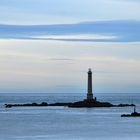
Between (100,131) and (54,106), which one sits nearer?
(100,131)

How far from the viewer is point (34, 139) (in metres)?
55.7

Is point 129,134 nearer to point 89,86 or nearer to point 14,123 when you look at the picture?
point 14,123

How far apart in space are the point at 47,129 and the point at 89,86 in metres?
41.7

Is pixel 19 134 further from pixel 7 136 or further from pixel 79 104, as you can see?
pixel 79 104

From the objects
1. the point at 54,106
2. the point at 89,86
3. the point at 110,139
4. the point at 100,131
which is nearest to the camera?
the point at 110,139

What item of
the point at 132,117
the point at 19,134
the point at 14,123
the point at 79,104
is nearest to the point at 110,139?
the point at 19,134

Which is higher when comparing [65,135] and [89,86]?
[89,86]

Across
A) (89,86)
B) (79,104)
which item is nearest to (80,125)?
(89,86)

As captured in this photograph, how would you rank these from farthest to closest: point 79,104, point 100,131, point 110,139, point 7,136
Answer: point 79,104
point 100,131
point 7,136
point 110,139

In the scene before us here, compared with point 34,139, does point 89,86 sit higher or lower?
higher

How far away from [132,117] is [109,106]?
40.0 m

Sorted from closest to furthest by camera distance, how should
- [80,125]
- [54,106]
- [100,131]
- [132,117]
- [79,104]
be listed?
[100,131]
[80,125]
[132,117]
[79,104]
[54,106]

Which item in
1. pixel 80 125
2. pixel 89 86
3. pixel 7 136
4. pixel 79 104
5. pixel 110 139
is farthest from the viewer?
pixel 79 104

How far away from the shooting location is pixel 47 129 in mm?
68562
